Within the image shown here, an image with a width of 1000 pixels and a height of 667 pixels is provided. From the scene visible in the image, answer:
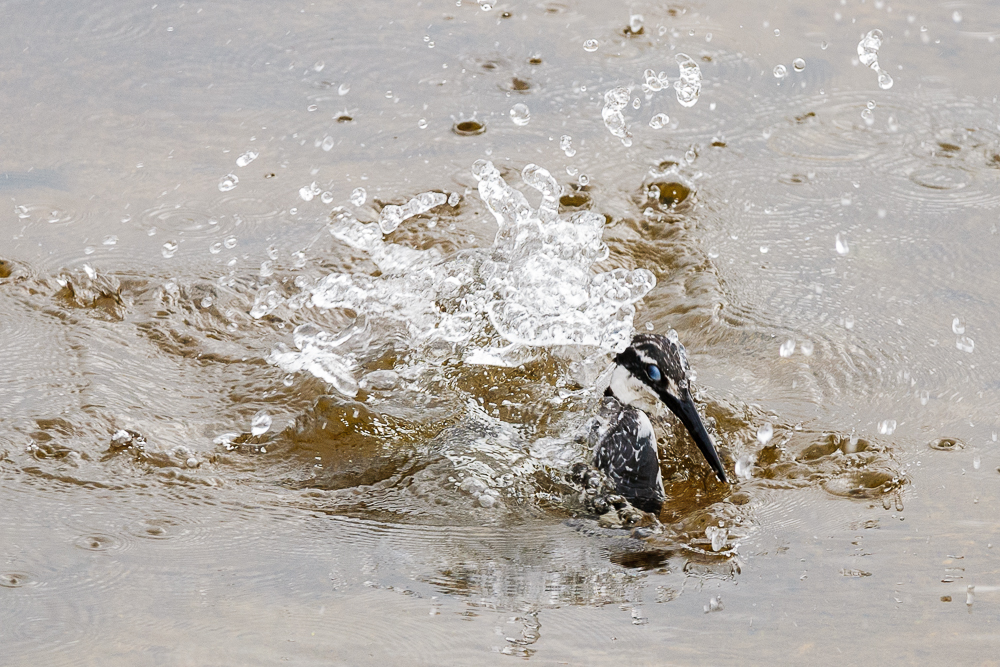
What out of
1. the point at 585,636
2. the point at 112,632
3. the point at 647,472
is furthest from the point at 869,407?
the point at 112,632

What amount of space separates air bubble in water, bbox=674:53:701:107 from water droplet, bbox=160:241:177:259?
11.2ft

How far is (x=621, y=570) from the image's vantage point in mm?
3539

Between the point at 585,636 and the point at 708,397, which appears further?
the point at 708,397

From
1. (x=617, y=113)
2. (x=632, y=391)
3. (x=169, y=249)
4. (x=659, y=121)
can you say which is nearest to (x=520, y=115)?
(x=617, y=113)

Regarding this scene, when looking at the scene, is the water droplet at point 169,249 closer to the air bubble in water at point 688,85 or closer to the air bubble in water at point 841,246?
the air bubble in water at point 688,85

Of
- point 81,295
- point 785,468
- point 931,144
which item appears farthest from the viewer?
point 931,144

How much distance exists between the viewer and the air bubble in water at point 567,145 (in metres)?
6.38

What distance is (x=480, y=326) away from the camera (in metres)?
5.34

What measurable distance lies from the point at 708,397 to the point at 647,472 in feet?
1.88

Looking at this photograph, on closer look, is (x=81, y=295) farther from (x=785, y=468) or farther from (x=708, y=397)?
(x=785, y=468)

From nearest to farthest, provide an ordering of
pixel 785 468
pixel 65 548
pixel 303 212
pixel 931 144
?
pixel 65 548, pixel 785 468, pixel 303 212, pixel 931 144

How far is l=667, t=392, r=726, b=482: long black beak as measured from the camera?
424 centimetres

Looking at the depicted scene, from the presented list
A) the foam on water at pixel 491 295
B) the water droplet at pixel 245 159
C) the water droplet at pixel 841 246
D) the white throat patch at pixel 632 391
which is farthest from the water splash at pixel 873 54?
the water droplet at pixel 245 159

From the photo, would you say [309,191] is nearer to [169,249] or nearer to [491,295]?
[169,249]
